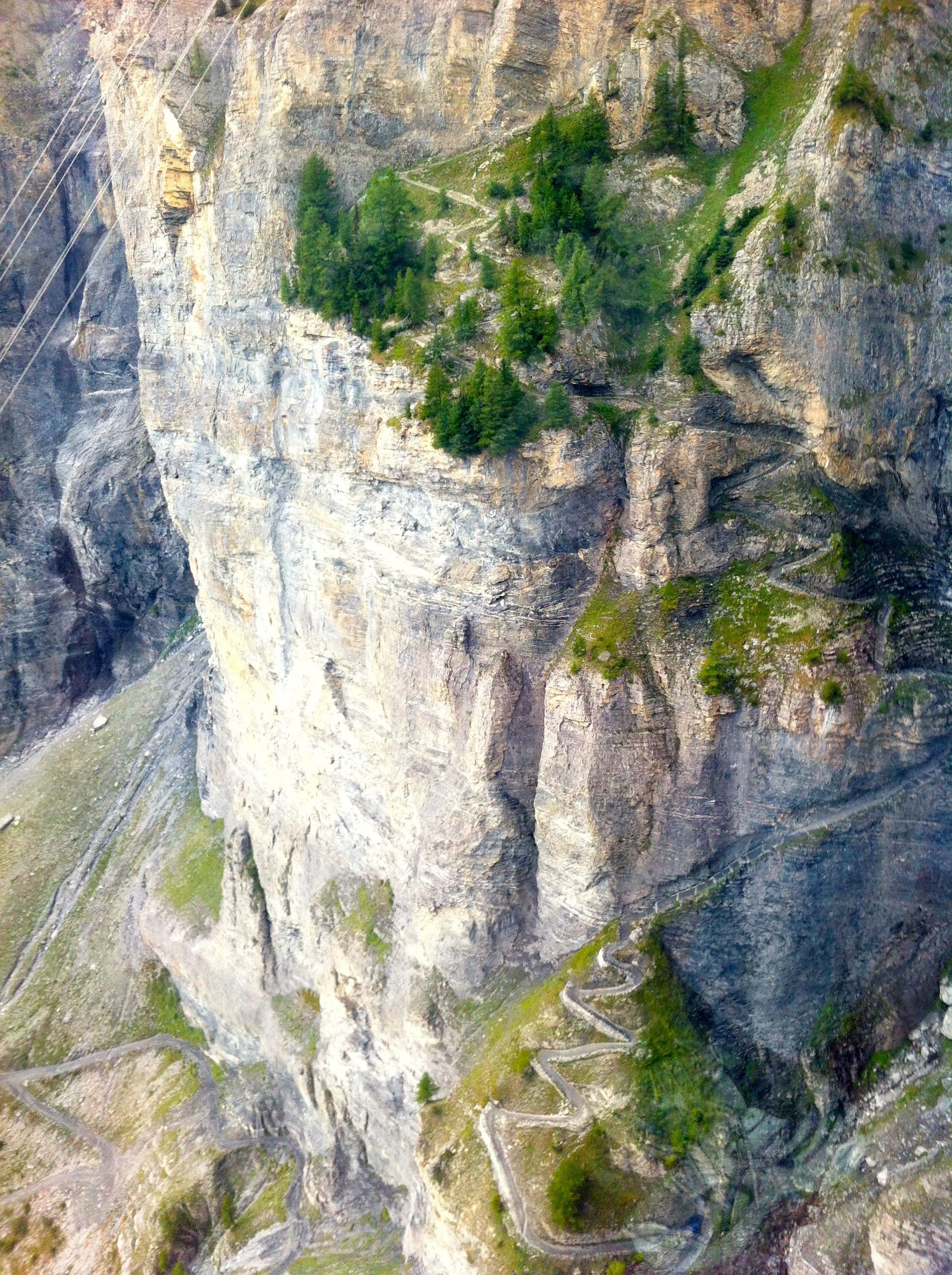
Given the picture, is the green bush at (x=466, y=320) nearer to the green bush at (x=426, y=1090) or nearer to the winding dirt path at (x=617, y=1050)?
the winding dirt path at (x=617, y=1050)

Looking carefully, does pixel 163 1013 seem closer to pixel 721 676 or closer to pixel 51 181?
pixel 721 676

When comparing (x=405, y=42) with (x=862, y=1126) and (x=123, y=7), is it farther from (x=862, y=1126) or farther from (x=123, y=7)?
(x=862, y=1126)

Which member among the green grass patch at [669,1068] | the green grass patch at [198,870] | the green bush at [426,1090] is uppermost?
the green grass patch at [198,870]

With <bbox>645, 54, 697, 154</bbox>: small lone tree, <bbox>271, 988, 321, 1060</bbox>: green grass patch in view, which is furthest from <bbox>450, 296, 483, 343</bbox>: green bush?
<bbox>271, 988, 321, 1060</bbox>: green grass patch

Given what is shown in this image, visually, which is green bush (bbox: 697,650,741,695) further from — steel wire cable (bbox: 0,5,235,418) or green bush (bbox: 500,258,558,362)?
steel wire cable (bbox: 0,5,235,418)

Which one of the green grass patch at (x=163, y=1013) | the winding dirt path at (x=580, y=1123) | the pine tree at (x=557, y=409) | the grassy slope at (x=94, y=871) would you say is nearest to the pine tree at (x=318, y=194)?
the pine tree at (x=557, y=409)

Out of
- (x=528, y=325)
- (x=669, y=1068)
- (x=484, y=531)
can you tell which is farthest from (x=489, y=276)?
(x=669, y=1068)

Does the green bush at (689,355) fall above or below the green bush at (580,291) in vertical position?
below

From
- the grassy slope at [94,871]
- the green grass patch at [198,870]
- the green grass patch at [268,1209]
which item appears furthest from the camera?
the grassy slope at [94,871]
